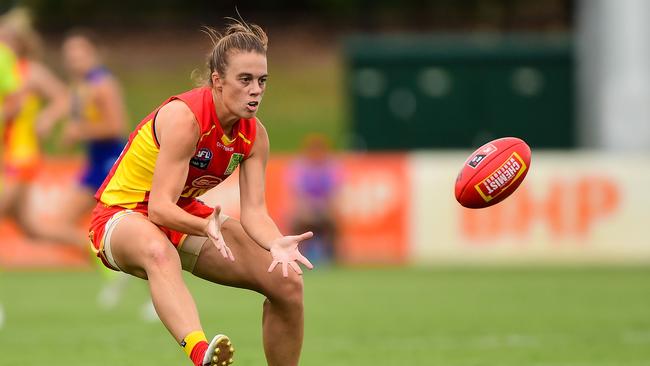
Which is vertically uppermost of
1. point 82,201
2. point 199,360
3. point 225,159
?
point 82,201

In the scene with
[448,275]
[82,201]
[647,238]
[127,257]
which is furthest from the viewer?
[647,238]

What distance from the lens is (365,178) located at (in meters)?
18.1

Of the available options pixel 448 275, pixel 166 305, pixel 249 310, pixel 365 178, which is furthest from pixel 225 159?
pixel 365 178

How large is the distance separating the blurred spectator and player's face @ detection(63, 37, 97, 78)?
244 inches

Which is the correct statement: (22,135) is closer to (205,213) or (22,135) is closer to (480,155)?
(205,213)

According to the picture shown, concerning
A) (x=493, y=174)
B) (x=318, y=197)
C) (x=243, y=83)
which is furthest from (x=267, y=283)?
(x=318, y=197)

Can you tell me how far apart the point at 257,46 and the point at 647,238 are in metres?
12.1

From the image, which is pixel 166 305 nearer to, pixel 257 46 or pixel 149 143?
pixel 149 143

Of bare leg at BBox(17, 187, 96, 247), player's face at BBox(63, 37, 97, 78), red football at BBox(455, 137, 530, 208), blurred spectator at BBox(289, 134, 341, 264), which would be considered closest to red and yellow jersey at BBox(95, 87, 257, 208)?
red football at BBox(455, 137, 530, 208)

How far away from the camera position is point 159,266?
635 cm

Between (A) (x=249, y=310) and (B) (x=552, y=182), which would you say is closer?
(A) (x=249, y=310)

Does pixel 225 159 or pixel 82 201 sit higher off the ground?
pixel 82 201

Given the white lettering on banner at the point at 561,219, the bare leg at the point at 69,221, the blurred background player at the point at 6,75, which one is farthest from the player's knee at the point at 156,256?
the white lettering on banner at the point at 561,219

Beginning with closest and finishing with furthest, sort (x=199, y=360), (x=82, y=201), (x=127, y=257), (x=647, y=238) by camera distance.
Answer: (x=199, y=360) → (x=127, y=257) → (x=82, y=201) → (x=647, y=238)
